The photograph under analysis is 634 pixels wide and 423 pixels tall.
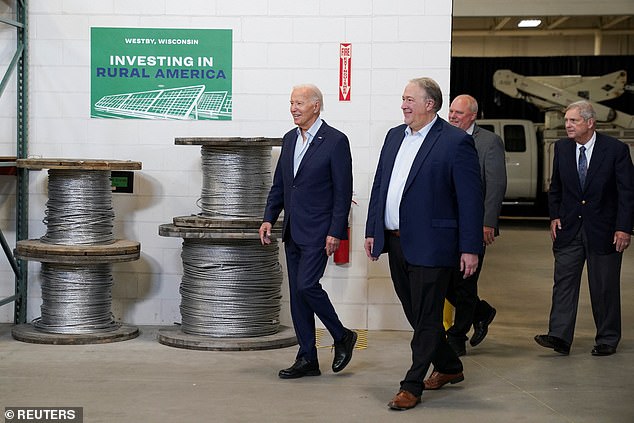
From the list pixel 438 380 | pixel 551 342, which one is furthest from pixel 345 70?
pixel 438 380

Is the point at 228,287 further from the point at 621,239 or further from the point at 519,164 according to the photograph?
the point at 519,164

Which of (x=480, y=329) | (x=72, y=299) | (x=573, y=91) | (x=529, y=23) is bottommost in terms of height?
(x=480, y=329)

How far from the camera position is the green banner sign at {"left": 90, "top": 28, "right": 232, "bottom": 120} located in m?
8.01

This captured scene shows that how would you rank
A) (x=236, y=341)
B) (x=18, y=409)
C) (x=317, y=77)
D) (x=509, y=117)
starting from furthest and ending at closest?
1. (x=509, y=117)
2. (x=317, y=77)
3. (x=236, y=341)
4. (x=18, y=409)

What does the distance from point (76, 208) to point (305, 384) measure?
2.29 meters

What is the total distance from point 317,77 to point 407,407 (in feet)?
10.4

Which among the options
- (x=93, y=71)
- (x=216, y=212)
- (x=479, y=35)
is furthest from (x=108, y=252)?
(x=479, y=35)

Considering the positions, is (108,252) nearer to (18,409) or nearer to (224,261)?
Result: (224,261)

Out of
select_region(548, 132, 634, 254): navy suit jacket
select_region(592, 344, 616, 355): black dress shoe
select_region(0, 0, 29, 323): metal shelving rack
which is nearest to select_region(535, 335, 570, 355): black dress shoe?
select_region(592, 344, 616, 355): black dress shoe

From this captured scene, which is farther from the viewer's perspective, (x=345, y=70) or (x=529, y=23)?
(x=529, y=23)

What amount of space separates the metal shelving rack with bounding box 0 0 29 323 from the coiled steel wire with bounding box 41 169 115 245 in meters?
0.47

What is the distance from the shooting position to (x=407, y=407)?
5.50 meters

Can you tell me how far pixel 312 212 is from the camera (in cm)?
613

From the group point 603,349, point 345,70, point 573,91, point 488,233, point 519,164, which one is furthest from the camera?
point 573,91
